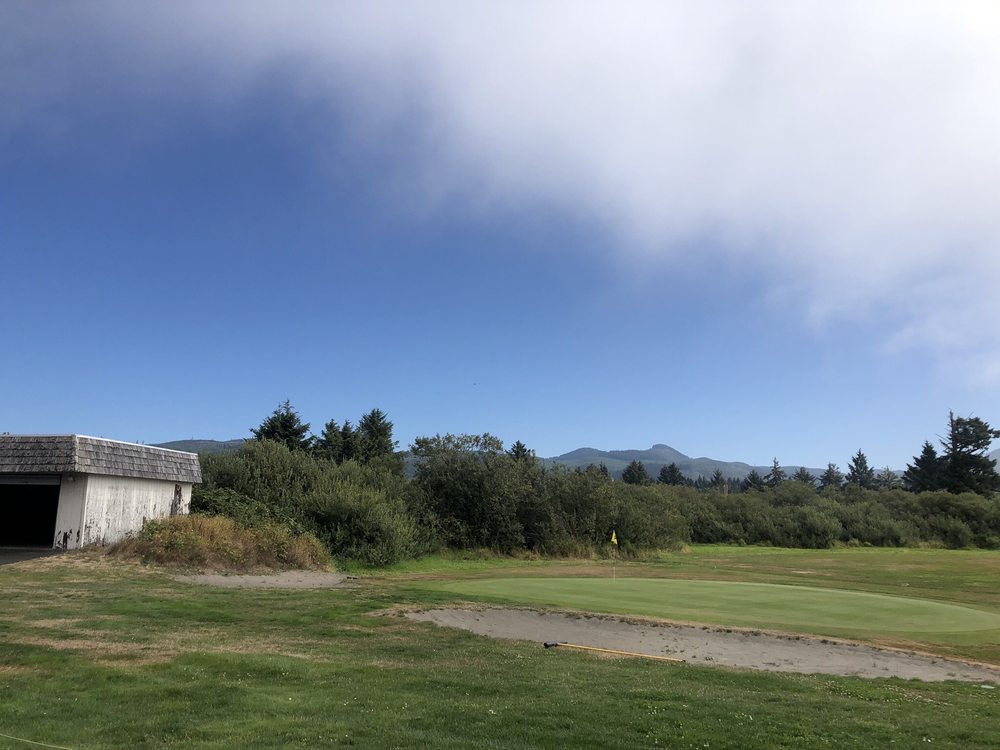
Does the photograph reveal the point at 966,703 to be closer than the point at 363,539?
Yes

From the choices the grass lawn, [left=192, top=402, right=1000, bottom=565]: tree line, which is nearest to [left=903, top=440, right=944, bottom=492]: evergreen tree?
[left=192, top=402, right=1000, bottom=565]: tree line

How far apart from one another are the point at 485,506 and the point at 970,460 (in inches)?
3080

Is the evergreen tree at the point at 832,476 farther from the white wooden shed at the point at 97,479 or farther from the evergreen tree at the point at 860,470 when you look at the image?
the white wooden shed at the point at 97,479

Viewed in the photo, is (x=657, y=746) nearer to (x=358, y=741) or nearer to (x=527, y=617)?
(x=358, y=741)

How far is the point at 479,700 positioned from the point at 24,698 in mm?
4906

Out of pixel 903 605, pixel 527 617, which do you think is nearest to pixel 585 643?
pixel 527 617

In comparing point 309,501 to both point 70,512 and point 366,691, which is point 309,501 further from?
point 366,691

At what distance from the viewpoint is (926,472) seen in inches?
3681

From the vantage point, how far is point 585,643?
1354 cm

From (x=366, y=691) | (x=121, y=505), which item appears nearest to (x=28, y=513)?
(x=121, y=505)

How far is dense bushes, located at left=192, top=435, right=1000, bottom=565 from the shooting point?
30.1 meters

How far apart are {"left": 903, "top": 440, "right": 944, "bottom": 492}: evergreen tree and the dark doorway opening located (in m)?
98.5

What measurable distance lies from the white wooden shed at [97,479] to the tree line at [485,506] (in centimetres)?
259

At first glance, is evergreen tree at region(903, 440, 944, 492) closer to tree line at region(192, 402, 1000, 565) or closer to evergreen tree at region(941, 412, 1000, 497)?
evergreen tree at region(941, 412, 1000, 497)
